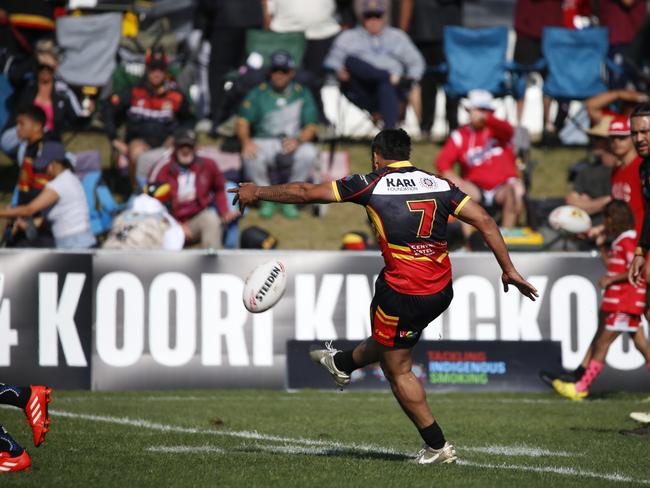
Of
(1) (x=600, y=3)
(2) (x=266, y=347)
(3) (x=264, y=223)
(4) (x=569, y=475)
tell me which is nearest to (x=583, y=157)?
(1) (x=600, y=3)

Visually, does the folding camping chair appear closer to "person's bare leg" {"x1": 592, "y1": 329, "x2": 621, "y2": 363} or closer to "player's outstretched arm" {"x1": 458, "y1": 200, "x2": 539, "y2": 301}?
"person's bare leg" {"x1": 592, "y1": 329, "x2": 621, "y2": 363}

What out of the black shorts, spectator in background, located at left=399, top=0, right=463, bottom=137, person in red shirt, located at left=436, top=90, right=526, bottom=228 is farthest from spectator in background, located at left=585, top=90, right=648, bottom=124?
the black shorts

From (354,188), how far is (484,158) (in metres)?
9.08

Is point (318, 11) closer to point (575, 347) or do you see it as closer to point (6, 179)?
point (6, 179)

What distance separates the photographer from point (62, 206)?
14141 millimetres

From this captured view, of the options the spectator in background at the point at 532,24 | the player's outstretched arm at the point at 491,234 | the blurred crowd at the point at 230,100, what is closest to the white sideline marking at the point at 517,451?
the player's outstretched arm at the point at 491,234

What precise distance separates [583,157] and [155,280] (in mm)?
9369

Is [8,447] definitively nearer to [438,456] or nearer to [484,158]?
[438,456]

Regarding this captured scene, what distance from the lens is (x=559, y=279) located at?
42.5 feet

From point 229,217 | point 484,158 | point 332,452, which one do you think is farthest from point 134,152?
point 332,452

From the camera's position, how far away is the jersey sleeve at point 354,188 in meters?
7.44

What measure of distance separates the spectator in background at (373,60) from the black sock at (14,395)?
10794 mm

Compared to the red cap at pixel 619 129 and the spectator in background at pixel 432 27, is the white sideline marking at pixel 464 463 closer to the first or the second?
the red cap at pixel 619 129

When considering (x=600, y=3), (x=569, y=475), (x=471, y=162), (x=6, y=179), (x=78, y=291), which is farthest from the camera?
(x=600, y=3)
